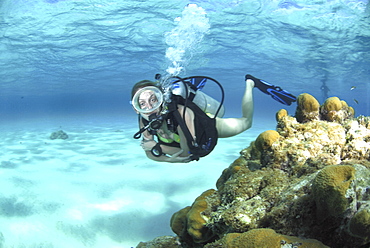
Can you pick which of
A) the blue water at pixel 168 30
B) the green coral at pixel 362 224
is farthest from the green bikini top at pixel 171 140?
the blue water at pixel 168 30

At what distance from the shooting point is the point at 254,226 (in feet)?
7.80

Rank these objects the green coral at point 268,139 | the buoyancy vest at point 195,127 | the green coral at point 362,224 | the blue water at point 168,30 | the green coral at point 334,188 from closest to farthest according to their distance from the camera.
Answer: the green coral at point 362,224 < the green coral at point 334,188 < the green coral at point 268,139 < the buoyancy vest at point 195,127 < the blue water at point 168,30

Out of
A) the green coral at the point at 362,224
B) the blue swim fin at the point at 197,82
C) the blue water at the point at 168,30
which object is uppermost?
the blue water at the point at 168,30

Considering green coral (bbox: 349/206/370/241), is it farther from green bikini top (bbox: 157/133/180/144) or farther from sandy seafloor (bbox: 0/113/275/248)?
sandy seafloor (bbox: 0/113/275/248)

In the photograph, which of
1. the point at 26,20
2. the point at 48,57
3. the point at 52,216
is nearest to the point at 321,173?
the point at 52,216

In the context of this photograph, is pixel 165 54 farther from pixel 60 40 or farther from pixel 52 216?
pixel 52 216

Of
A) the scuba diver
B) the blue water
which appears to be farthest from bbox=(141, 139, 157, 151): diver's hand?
the blue water

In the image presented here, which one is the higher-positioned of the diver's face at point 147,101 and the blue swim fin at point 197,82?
the blue swim fin at point 197,82

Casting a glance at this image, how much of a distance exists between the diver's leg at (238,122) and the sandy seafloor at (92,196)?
105 inches

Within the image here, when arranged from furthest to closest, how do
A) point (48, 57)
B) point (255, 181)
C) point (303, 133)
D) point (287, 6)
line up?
point (48, 57), point (287, 6), point (303, 133), point (255, 181)

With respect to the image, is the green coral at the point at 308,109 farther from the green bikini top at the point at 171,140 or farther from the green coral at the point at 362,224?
the green coral at the point at 362,224

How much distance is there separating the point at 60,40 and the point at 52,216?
693 inches

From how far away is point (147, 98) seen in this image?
4277 mm

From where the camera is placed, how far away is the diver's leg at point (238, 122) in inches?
197
